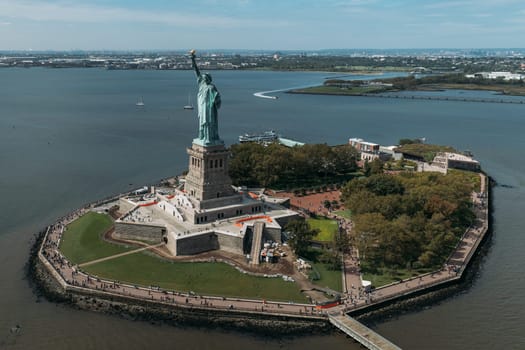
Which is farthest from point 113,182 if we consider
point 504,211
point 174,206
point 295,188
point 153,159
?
point 504,211

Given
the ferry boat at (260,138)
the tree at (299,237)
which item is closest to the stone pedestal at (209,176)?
the tree at (299,237)

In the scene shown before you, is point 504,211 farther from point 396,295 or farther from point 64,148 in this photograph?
point 64,148

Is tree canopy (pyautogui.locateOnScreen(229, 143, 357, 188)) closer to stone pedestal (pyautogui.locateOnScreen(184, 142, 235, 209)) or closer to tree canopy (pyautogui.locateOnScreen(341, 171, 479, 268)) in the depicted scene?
tree canopy (pyautogui.locateOnScreen(341, 171, 479, 268))

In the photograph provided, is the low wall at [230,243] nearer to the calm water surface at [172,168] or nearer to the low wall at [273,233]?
the low wall at [273,233]

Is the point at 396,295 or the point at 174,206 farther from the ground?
the point at 174,206

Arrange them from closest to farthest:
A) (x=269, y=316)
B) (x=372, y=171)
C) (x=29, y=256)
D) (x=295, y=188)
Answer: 1. (x=269, y=316)
2. (x=29, y=256)
3. (x=295, y=188)
4. (x=372, y=171)

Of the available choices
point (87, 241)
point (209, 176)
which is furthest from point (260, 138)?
point (87, 241)
